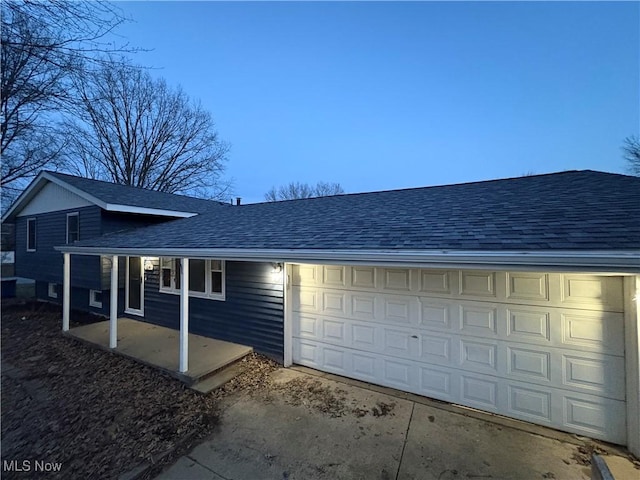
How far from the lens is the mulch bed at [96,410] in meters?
3.40

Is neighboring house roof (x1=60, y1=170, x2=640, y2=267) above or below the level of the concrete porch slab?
above

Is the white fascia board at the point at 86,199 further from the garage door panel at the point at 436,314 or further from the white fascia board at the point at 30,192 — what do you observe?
the garage door panel at the point at 436,314

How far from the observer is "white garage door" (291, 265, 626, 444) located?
3543mm

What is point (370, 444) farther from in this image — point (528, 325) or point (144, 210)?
point (144, 210)

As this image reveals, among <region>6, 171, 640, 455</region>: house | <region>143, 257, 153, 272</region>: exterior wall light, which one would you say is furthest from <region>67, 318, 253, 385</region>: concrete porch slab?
<region>143, 257, 153, 272</region>: exterior wall light

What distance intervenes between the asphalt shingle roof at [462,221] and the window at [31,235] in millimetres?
8809

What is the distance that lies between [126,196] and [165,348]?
666cm

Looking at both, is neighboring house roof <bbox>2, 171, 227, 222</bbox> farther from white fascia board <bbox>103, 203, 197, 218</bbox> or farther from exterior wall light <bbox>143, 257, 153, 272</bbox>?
exterior wall light <bbox>143, 257, 153, 272</bbox>

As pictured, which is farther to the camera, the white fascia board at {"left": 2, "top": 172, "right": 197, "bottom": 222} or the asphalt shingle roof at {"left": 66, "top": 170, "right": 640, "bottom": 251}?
the white fascia board at {"left": 2, "top": 172, "right": 197, "bottom": 222}

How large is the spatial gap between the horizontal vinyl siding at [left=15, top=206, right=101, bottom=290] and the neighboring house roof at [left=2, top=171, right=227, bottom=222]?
0.53 meters

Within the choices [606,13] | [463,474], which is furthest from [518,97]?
[463,474]

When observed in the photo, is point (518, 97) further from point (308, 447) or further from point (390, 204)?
point (308, 447)

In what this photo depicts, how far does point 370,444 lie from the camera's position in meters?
3.47

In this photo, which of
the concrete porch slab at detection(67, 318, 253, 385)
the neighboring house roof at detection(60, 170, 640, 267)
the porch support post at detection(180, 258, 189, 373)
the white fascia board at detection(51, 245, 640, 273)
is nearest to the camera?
the white fascia board at detection(51, 245, 640, 273)
